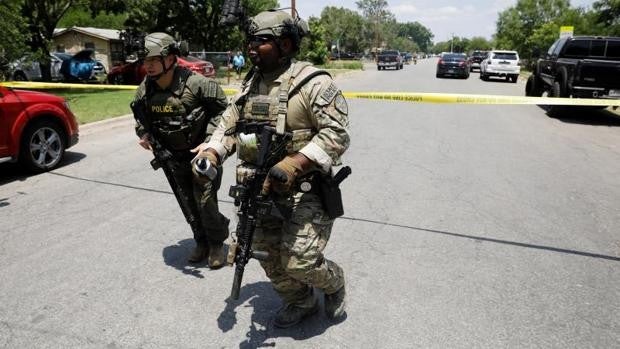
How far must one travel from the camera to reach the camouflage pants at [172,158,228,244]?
3.66 m

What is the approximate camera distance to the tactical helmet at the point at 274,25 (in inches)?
96.7

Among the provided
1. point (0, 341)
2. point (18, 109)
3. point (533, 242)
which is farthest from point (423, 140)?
point (0, 341)

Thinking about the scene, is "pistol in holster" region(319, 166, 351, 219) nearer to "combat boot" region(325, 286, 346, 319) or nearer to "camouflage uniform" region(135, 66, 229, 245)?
"combat boot" region(325, 286, 346, 319)

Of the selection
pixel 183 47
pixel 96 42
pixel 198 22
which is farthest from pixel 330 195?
pixel 96 42

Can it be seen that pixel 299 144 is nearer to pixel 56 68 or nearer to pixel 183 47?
pixel 183 47

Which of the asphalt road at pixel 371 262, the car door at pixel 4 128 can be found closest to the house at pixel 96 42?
the car door at pixel 4 128

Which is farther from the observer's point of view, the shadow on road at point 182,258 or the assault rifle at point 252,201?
the shadow on road at point 182,258

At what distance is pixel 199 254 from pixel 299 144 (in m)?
1.77

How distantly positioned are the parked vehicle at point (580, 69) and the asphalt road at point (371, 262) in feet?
12.0

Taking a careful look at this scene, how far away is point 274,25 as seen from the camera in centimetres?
245

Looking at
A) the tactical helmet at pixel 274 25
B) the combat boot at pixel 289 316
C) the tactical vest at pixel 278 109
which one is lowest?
the combat boot at pixel 289 316

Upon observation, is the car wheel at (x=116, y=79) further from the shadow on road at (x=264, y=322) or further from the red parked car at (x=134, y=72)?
the shadow on road at (x=264, y=322)

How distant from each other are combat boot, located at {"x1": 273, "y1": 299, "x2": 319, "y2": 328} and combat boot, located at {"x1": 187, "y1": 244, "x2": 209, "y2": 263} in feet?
3.70

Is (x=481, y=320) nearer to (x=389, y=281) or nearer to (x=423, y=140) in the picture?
(x=389, y=281)
